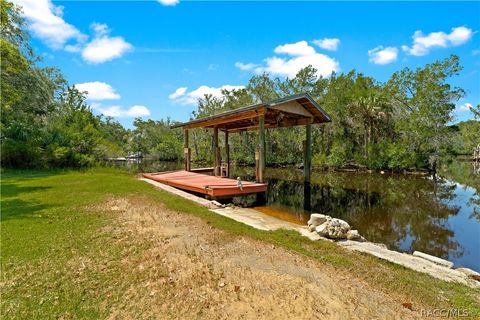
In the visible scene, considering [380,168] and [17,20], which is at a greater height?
[17,20]

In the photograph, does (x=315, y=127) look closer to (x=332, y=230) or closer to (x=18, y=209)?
(x=332, y=230)

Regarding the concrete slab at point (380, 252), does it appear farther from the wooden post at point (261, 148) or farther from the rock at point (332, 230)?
the wooden post at point (261, 148)

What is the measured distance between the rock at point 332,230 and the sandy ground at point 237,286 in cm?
150

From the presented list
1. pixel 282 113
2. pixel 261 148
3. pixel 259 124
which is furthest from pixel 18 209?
pixel 282 113

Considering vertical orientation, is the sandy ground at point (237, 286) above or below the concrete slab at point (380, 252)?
above

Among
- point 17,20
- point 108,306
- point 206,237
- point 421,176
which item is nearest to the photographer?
point 108,306

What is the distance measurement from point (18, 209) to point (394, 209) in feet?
39.1

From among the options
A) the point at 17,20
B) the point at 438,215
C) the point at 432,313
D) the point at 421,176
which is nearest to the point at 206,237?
the point at 432,313

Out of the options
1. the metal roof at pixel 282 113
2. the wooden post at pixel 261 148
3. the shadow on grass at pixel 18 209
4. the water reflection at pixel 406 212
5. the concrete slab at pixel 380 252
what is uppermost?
the metal roof at pixel 282 113

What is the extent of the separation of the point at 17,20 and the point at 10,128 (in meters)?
6.45

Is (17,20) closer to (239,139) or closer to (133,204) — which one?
(133,204)

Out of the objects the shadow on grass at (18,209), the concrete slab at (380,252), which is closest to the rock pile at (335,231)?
the concrete slab at (380,252)

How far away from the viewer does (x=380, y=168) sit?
941 inches

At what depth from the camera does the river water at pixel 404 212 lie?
6753 millimetres
